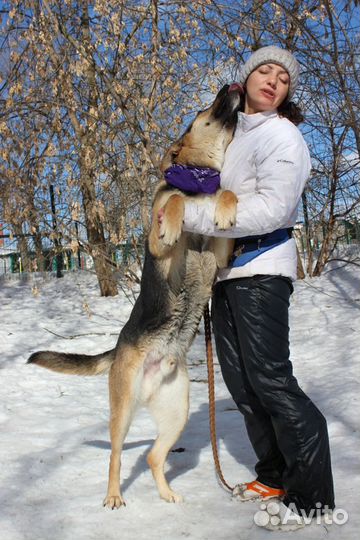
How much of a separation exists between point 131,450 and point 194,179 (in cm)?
196

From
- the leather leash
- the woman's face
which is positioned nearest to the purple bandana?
the woman's face

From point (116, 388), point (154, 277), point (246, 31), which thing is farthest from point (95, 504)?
point (246, 31)

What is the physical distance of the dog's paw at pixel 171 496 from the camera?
2.65 m

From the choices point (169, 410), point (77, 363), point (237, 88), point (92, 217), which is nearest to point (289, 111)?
point (237, 88)

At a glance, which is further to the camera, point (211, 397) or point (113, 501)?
point (211, 397)

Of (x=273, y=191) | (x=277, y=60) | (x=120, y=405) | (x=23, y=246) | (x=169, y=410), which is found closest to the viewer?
(x=273, y=191)

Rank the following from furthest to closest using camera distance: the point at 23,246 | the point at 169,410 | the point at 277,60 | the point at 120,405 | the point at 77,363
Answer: the point at 23,246
the point at 77,363
the point at 169,410
the point at 120,405
the point at 277,60

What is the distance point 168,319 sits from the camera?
8.97 feet

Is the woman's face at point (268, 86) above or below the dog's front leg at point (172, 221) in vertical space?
above

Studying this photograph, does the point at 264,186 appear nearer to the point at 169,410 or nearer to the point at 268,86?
the point at 268,86

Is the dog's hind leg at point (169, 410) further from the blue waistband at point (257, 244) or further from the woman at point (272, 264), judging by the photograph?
the blue waistband at point (257, 244)

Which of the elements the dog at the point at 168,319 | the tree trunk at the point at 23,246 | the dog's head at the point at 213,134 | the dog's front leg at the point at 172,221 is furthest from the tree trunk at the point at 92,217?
the dog's front leg at the point at 172,221

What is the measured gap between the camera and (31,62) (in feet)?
24.2

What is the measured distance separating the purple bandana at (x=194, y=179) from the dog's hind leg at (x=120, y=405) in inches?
38.6
